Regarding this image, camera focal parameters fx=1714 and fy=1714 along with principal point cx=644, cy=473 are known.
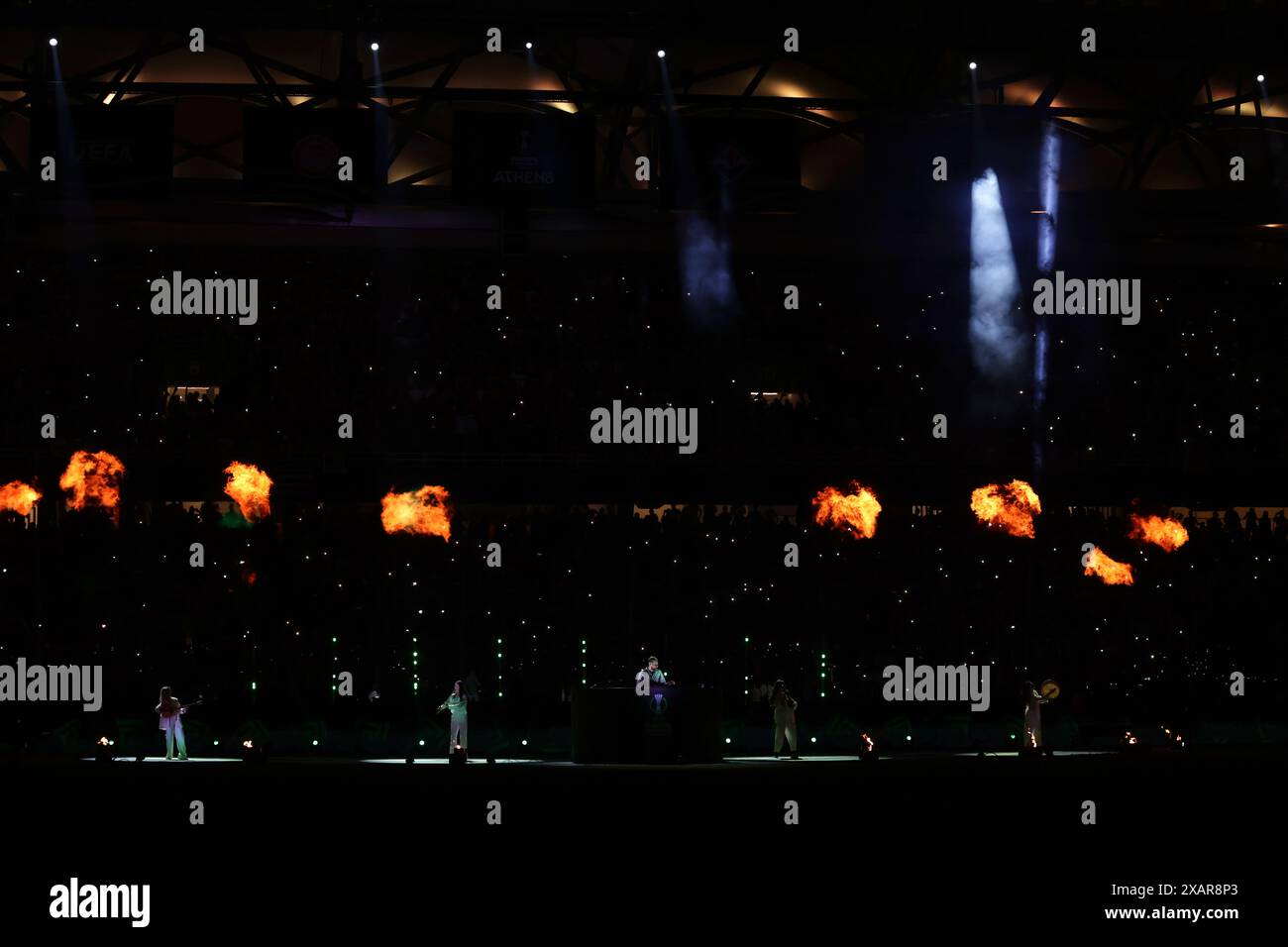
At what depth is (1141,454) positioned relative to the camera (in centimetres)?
3469

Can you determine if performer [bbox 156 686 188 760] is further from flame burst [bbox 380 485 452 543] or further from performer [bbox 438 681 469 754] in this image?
flame burst [bbox 380 485 452 543]

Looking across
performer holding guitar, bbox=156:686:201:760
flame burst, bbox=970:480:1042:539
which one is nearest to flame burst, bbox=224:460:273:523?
performer holding guitar, bbox=156:686:201:760

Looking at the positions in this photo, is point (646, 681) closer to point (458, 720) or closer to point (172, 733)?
point (458, 720)

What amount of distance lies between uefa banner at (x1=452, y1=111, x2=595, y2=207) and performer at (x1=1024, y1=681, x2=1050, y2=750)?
1085 cm

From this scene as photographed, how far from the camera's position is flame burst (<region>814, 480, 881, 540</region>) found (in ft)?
107

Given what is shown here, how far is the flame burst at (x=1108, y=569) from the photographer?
108ft

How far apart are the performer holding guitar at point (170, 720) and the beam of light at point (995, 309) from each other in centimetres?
1795

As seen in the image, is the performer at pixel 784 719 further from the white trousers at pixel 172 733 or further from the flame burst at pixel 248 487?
the flame burst at pixel 248 487

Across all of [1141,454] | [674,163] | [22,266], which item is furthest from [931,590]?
[22,266]

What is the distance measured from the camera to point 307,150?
27.7m
